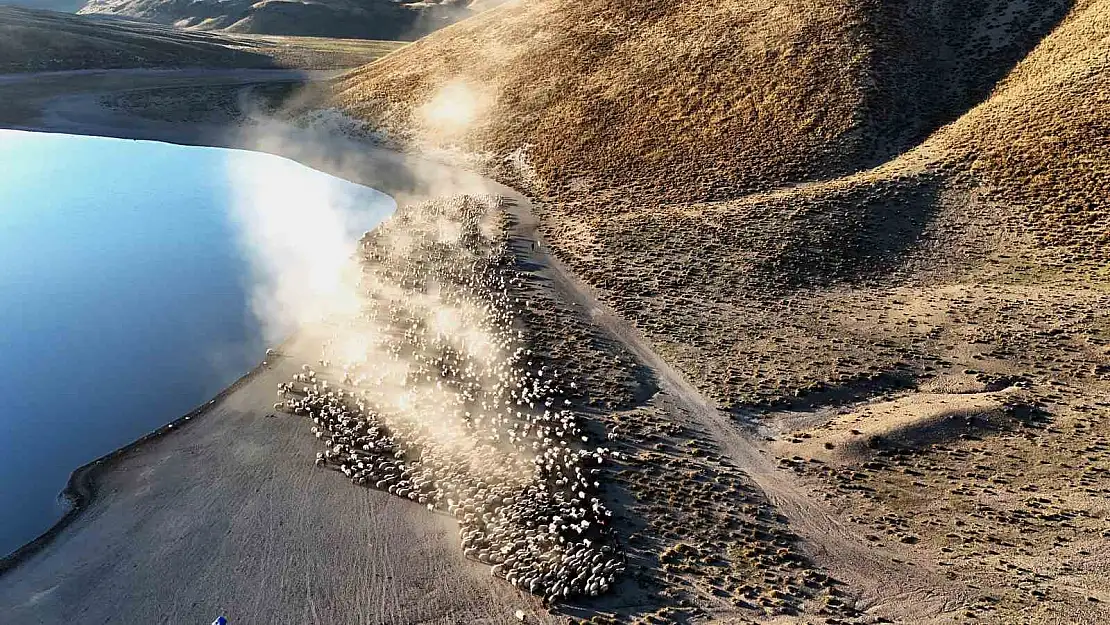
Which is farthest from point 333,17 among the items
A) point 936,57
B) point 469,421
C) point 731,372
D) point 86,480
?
point 731,372

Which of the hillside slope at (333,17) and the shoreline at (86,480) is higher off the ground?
the hillside slope at (333,17)

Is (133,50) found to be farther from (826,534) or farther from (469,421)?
(826,534)

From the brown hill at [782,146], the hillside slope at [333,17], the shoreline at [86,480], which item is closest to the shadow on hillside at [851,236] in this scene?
the brown hill at [782,146]

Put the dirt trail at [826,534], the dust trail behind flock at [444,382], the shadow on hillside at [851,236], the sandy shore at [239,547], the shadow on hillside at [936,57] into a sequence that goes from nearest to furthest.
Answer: the dirt trail at [826,534], the sandy shore at [239,547], the dust trail behind flock at [444,382], the shadow on hillside at [851,236], the shadow on hillside at [936,57]

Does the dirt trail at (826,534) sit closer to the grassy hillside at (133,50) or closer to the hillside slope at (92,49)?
the grassy hillside at (133,50)

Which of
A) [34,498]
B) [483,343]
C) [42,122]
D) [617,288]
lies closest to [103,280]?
[34,498]

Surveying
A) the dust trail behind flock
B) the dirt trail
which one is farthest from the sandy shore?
the dirt trail

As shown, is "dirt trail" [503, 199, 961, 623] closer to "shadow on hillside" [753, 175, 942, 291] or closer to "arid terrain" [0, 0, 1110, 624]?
"arid terrain" [0, 0, 1110, 624]
